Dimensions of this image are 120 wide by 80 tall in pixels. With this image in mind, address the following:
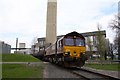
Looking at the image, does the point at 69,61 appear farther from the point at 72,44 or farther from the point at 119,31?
the point at 119,31

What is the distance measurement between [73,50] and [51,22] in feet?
180

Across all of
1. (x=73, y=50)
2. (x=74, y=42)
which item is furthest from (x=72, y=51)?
(x=74, y=42)

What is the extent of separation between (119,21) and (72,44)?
28.9m

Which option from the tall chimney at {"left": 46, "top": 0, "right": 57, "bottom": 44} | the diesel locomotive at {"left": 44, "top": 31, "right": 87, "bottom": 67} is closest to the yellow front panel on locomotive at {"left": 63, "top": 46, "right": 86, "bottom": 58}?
the diesel locomotive at {"left": 44, "top": 31, "right": 87, "bottom": 67}

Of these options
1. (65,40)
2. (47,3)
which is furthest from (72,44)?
(47,3)

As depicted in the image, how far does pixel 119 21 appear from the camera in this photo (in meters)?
54.9

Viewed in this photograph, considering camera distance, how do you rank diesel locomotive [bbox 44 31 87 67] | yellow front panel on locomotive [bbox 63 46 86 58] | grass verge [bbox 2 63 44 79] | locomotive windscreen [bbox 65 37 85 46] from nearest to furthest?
1. grass verge [bbox 2 63 44 79]
2. diesel locomotive [bbox 44 31 87 67]
3. yellow front panel on locomotive [bbox 63 46 86 58]
4. locomotive windscreen [bbox 65 37 85 46]

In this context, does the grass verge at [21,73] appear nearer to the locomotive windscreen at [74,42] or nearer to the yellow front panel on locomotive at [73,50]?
the yellow front panel on locomotive at [73,50]

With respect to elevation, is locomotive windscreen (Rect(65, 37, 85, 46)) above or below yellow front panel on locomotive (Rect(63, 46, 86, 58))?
above

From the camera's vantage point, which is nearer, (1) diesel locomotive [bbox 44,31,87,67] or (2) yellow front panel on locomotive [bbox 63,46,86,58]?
(1) diesel locomotive [bbox 44,31,87,67]

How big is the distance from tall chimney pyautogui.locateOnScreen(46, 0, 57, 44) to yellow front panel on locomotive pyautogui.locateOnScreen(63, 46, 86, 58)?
5222 cm

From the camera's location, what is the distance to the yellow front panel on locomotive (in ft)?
89.8

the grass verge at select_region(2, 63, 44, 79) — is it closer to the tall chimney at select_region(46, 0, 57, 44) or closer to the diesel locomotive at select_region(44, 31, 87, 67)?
the diesel locomotive at select_region(44, 31, 87, 67)

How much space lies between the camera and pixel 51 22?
8200cm
